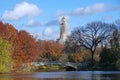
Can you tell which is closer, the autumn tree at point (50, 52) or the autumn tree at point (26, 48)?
the autumn tree at point (26, 48)

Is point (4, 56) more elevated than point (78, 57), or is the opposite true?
point (4, 56)

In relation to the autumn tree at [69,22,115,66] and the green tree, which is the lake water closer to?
the green tree

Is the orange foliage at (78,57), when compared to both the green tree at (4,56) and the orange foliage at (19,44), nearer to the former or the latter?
the orange foliage at (19,44)

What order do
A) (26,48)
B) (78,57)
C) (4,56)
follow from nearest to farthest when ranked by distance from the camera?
(4,56) → (26,48) → (78,57)

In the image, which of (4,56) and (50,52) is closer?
(4,56)

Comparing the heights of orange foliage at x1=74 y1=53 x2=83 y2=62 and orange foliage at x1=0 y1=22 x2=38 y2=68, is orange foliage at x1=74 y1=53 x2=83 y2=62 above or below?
below

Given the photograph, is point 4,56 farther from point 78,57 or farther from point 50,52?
point 50,52

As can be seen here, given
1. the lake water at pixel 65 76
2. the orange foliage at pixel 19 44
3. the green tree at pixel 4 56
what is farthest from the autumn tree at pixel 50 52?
the lake water at pixel 65 76

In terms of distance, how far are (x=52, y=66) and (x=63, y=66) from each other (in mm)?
3469

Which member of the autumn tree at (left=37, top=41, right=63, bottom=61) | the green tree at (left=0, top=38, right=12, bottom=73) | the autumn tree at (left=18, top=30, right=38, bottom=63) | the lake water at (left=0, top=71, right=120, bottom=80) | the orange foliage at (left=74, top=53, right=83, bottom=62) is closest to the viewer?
the lake water at (left=0, top=71, right=120, bottom=80)

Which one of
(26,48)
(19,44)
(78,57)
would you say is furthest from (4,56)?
(78,57)

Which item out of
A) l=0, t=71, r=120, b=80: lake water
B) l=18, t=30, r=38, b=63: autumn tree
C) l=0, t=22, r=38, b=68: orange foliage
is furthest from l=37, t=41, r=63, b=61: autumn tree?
l=0, t=71, r=120, b=80: lake water

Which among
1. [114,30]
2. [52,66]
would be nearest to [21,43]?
[52,66]

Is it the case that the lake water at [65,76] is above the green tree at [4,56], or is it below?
below
